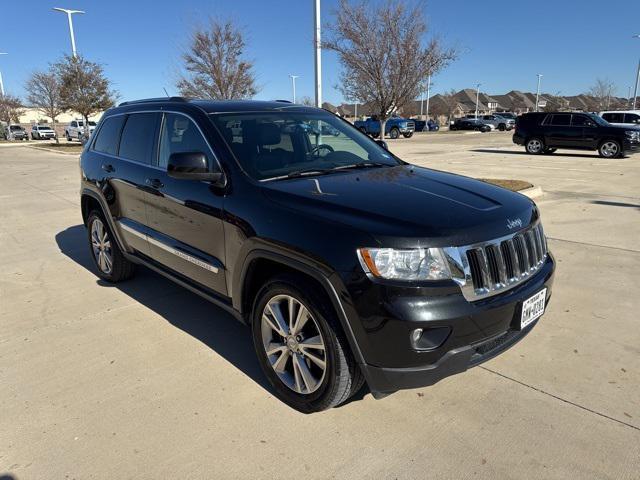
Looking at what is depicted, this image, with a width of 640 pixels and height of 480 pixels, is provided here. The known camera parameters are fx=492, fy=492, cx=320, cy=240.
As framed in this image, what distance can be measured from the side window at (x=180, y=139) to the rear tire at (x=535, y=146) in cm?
1865

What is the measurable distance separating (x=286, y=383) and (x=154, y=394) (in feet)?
2.81

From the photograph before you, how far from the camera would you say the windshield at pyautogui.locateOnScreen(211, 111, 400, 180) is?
3.32 metres

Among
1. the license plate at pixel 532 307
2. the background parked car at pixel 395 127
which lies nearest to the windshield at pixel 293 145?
the license plate at pixel 532 307

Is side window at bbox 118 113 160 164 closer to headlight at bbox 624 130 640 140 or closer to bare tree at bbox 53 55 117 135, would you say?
headlight at bbox 624 130 640 140

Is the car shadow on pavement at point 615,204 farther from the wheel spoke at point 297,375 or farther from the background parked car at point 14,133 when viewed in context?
the background parked car at point 14,133

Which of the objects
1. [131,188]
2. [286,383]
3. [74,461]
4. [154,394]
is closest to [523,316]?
[286,383]

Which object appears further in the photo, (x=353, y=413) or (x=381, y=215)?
(x=353, y=413)

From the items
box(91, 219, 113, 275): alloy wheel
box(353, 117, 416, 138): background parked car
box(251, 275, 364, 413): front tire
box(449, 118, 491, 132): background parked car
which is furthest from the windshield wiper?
box(449, 118, 491, 132): background parked car

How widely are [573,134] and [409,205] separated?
18.5 meters

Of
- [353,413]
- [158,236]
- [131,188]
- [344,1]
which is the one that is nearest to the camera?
[353,413]

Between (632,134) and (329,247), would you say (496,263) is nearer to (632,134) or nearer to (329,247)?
(329,247)

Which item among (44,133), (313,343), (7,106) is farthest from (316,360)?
(7,106)

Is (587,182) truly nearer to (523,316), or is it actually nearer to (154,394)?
(523,316)

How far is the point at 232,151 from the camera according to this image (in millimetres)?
3252
